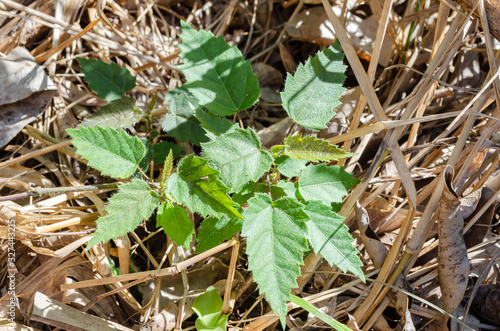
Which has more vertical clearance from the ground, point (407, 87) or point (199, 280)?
point (407, 87)

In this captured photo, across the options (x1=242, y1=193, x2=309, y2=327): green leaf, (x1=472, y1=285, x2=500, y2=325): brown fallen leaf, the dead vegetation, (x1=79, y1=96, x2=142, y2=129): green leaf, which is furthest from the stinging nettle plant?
(x1=472, y1=285, x2=500, y2=325): brown fallen leaf

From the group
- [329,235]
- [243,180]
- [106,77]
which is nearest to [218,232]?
[243,180]

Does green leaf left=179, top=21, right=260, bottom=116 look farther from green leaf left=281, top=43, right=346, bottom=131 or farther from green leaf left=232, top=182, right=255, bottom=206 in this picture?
green leaf left=232, top=182, right=255, bottom=206

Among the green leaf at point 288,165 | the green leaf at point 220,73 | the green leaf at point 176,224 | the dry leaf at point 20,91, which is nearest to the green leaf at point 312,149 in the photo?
the green leaf at point 288,165

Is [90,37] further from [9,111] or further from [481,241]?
[481,241]

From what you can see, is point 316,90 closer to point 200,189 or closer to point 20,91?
point 200,189

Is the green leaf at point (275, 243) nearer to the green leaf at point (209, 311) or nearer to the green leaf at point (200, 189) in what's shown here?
the green leaf at point (200, 189)

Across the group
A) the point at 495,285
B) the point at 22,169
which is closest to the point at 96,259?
the point at 22,169
